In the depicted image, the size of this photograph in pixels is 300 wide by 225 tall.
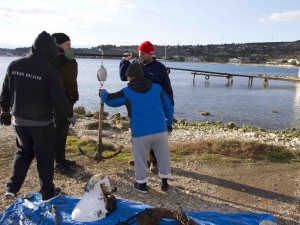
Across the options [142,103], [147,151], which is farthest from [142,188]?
[142,103]

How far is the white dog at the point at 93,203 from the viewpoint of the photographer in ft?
13.8

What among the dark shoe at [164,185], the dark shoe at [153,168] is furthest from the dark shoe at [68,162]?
the dark shoe at [164,185]

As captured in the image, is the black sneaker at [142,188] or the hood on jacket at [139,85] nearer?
the hood on jacket at [139,85]

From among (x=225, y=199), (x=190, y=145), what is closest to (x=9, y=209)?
(x=225, y=199)

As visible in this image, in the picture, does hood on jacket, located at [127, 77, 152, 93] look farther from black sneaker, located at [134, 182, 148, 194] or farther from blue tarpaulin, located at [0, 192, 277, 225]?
blue tarpaulin, located at [0, 192, 277, 225]

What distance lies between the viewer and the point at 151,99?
5.27 m

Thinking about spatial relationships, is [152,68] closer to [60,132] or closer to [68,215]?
[60,132]

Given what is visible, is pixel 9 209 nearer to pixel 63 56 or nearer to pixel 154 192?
pixel 154 192

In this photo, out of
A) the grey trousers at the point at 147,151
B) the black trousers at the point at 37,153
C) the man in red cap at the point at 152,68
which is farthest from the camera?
the man in red cap at the point at 152,68

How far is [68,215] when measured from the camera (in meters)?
4.36

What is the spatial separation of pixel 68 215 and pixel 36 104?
4.63 ft

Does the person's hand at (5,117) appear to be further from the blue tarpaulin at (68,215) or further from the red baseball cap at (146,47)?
the red baseball cap at (146,47)

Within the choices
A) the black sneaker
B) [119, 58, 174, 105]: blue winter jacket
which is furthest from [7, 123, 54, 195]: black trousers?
[119, 58, 174, 105]: blue winter jacket

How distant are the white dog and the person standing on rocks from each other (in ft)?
6.35
